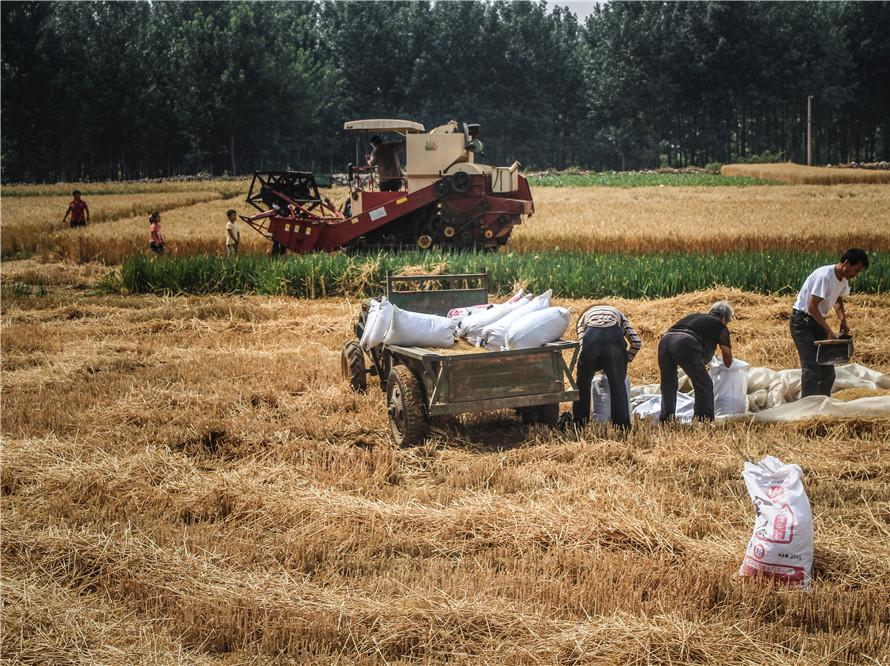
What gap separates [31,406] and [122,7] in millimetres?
85373

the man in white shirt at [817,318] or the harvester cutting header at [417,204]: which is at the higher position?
the harvester cutting header at [417,204]

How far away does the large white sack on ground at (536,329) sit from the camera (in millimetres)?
6652

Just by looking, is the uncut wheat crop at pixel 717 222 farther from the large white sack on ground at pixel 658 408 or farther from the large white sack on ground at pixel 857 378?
the large white sack on ground at pixel 658 408

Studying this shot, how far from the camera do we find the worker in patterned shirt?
696 centimetres

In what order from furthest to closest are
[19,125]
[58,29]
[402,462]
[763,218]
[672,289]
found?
[58,29], [19,125], [763,218], [672,289], [402,462]

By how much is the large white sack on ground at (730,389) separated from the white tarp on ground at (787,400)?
15 cm

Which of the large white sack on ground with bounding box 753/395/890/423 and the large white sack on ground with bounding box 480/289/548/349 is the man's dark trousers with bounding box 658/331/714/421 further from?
the large white sack on ground with bounding box 480/289/548/349

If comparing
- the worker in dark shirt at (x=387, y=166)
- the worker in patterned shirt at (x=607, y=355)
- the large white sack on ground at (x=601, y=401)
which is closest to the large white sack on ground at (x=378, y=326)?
the worker in patterned shirt at (x=607, y=355)

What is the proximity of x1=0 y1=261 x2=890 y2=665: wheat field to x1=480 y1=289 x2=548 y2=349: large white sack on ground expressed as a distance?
784 millimetres

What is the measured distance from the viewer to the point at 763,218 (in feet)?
76.1

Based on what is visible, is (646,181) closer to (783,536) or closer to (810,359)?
(810,359)

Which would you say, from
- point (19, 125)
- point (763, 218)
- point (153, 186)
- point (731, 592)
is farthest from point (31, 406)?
point (19, 125)

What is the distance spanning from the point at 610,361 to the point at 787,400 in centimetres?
209

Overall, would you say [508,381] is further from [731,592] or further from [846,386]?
[846,386]
